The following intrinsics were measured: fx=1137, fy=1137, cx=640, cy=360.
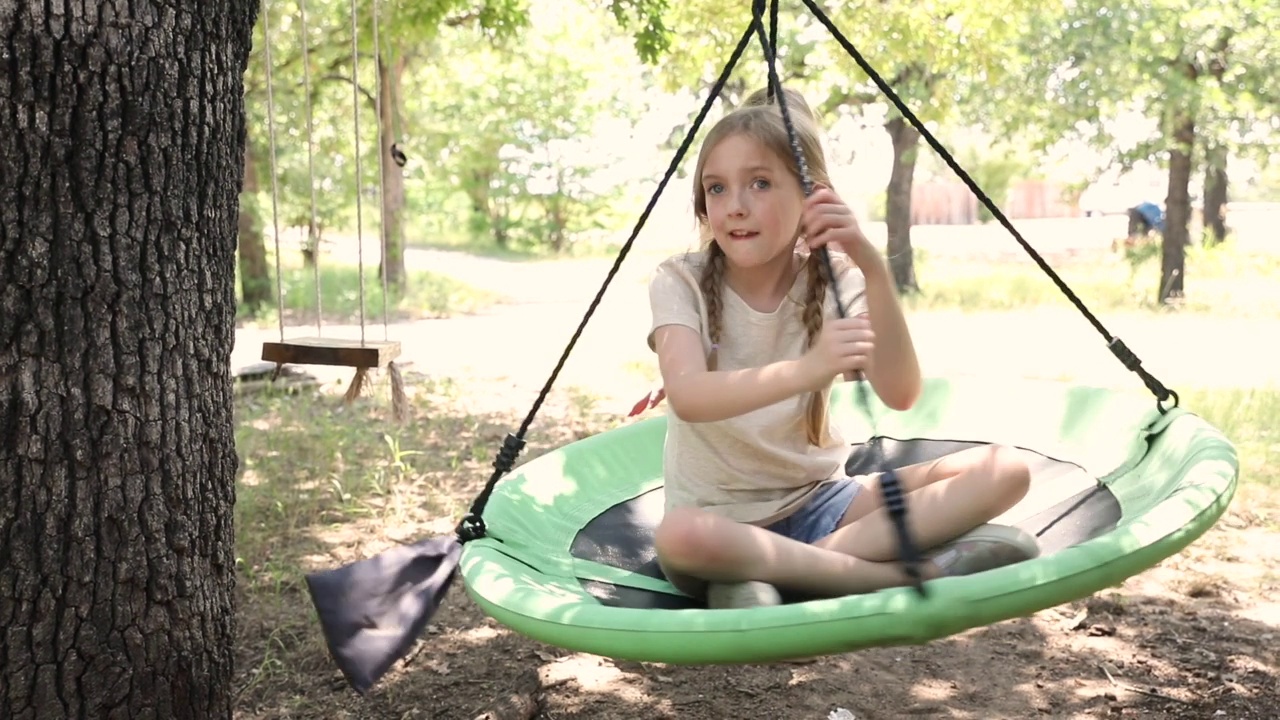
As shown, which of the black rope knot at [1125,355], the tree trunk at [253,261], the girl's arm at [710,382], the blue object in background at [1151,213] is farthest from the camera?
the blue object in background at [1151,213]

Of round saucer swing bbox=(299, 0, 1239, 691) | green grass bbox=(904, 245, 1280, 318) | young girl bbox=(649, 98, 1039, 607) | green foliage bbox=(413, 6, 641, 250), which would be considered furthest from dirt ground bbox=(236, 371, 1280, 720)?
green foliage bbox=(413, 6, 641, 250)

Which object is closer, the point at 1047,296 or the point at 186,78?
the point at 186,78

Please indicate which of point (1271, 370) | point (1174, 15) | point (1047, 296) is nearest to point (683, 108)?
point (1047, 296)

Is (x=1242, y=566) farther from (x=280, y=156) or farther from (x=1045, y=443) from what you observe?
(x=280, y=156)

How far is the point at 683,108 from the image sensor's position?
46.8 ft

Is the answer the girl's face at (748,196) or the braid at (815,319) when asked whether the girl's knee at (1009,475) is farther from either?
the girl's face at (748,196)

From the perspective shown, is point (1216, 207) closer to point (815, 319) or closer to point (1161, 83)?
point (1161, 83)

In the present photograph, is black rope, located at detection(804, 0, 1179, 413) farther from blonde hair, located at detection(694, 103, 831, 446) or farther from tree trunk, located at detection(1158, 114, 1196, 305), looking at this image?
tree trunk, located at detection(1158, 114, 1196, 305)

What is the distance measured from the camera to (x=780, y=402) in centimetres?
216

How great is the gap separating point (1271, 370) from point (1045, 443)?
4521mm

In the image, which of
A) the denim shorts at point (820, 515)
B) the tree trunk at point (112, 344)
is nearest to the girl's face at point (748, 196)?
the denim shorts at point (820, 515)

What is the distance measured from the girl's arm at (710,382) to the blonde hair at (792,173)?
0.34ft

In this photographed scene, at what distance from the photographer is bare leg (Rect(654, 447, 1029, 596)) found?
6.28 ft

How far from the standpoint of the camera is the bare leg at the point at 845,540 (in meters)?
1.91
